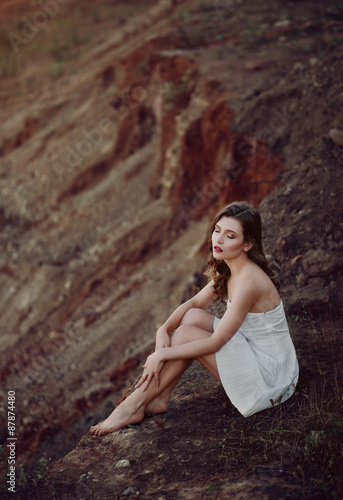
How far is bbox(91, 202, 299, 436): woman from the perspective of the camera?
2.97m

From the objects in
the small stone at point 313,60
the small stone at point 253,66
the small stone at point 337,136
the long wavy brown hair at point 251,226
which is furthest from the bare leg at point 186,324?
the small stone at point 253,66

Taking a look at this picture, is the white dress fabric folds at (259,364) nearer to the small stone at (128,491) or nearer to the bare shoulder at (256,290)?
the bare shoulder at (256,290)

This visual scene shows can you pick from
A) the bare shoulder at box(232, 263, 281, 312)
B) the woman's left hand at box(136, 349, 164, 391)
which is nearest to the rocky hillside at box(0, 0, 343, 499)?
the woman's left hand at box(136, 349, 164, 391)

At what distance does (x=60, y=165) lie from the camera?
1208cm

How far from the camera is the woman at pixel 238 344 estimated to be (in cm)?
297

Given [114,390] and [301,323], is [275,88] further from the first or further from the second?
[114,390]

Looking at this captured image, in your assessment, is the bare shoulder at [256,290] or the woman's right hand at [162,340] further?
the woman's right hand at [162,340]

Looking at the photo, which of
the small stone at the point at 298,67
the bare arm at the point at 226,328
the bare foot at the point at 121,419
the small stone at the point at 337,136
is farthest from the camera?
the small stone at the point at 298,67

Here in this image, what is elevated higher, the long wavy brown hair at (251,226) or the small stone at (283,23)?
the small stone at (283,23)

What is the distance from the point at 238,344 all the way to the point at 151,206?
6.90 m

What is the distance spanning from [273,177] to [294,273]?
2111 mm

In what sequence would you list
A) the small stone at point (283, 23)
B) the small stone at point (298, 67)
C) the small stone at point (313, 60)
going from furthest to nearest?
the small stone at point (283, 23), the small stone at point (298, 67), the small stone at point (313, 60)

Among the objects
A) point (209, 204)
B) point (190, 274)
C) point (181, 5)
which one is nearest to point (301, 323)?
point (190, 274)

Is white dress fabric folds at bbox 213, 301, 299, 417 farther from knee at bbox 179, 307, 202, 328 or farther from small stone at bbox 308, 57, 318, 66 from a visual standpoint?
small stone at bbox 308, 57, 318, 66
